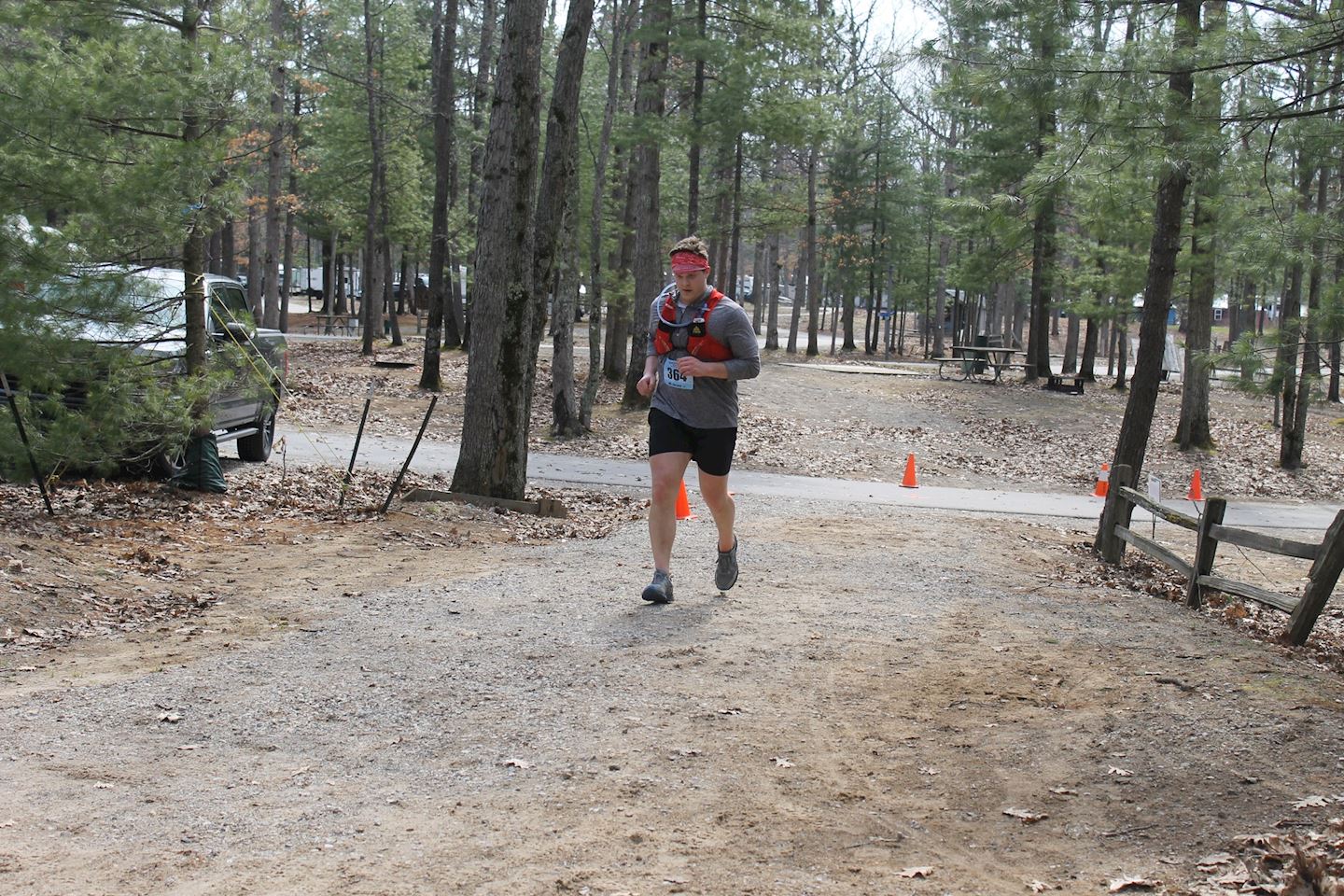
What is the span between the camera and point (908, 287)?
175 ft

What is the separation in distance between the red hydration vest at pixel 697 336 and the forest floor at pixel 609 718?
1579mm

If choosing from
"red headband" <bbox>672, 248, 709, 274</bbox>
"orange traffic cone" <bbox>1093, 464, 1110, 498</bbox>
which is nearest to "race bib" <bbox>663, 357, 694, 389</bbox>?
"red headband" <bbox>672, 248, 709, 274</bbox>

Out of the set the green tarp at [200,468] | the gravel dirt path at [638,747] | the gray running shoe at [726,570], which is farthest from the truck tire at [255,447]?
the gray running shoe at [726,570]

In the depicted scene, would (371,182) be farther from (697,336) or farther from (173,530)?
(697,336)

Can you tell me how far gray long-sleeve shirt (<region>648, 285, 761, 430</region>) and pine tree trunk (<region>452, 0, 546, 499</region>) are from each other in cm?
427

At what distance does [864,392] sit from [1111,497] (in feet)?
55.2

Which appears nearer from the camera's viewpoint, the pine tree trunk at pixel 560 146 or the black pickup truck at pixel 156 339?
the black pickup truck at pixel 156 339

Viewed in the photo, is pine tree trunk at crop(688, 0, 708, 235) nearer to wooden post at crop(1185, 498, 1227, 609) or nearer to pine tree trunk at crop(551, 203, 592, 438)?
pine tree trunk at crop(551, 203, 592, 438)

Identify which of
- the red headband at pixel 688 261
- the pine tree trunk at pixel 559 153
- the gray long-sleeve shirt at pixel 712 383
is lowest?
the gray long-sleeve shirt at pixel 712 383

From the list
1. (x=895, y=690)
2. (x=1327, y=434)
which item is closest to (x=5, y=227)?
(x=895, y=690)

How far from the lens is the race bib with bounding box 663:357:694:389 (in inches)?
285

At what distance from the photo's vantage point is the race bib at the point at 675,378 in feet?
23.7

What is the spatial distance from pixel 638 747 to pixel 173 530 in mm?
5790

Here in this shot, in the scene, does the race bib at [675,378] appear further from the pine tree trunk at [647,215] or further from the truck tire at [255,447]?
the pine tree trunk at [647,215]
